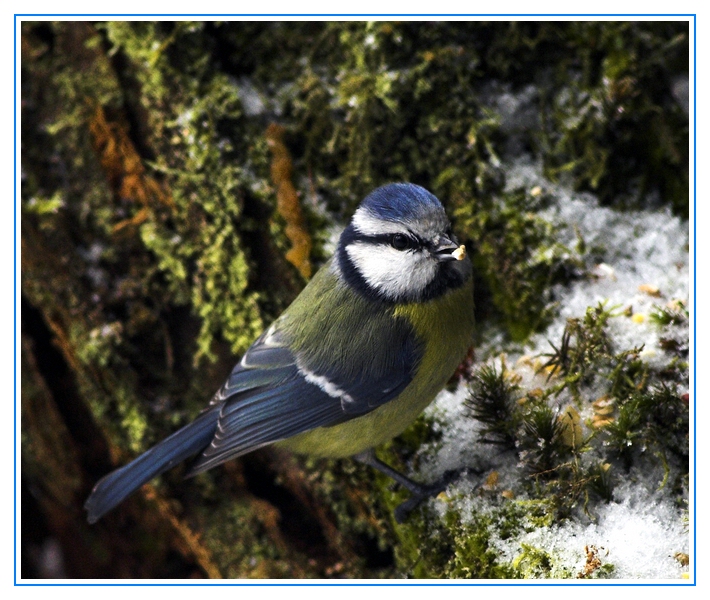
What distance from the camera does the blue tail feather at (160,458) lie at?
7.17ft

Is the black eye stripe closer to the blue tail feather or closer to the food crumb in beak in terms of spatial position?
the food crumb in beak

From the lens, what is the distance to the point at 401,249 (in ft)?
6.67

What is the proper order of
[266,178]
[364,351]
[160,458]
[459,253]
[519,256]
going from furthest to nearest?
[266,178], [519,256], [160,458], [364,351], [459,253]

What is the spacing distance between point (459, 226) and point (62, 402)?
6.43ft

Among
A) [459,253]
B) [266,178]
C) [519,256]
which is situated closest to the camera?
[459,253]

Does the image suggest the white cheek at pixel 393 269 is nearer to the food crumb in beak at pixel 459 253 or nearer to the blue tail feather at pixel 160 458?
the food crumb in beak at pixel 459 253

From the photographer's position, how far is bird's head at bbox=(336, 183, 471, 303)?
1.96 m

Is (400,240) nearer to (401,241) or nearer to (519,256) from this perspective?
(401,241)

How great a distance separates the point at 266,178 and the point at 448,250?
890mm

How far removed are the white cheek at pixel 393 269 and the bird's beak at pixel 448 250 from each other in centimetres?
5

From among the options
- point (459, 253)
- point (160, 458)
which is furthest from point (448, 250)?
point (160, 458)

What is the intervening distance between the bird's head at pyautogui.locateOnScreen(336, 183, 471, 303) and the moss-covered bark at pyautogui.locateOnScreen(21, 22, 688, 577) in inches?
14.8

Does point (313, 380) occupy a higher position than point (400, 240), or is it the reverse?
point (400, 240)

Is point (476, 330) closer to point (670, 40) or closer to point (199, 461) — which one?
point (199, 461)
